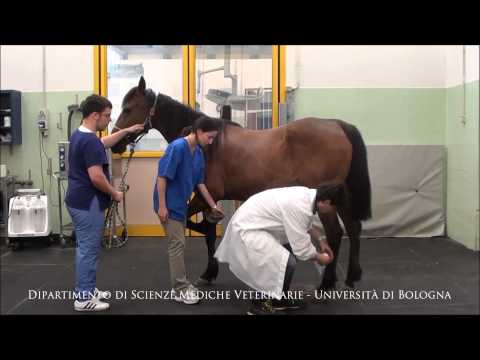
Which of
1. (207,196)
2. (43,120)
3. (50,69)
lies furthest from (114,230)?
(207,196)

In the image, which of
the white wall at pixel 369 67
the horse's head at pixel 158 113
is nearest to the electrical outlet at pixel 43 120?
the horse's head at pixel 158 113

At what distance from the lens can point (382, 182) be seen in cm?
629

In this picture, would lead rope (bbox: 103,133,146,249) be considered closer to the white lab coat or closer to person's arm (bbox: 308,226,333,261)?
the white lab coat

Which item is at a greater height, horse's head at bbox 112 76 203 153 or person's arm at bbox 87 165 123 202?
horse's head at bbox 112 76 203 153

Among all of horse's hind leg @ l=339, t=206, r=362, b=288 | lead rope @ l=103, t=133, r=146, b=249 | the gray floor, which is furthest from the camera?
lead rope @ l=103, t=133, r=146, b=249

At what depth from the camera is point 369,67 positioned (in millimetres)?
6293

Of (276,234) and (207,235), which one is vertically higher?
(276,234)

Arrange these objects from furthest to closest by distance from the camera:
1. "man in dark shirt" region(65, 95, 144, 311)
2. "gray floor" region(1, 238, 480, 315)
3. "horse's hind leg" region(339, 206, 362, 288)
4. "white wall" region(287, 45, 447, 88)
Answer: "white wall" region(287, 45, 447, 88), "horse's hind leg" region(339, 206, 362, 288), "gray floor" region(1, 238, 480, 315), "man in dark shirt" region(65, 95, 144, 311)

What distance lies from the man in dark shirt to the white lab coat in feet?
3.11

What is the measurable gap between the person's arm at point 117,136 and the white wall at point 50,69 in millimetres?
2397

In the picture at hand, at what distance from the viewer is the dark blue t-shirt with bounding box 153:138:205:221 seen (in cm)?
356

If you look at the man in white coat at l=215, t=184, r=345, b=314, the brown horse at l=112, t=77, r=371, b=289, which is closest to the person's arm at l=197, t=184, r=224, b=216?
the brown horse at l=112, t=77, r=371, b=289

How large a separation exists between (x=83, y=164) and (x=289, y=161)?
1.74 metres

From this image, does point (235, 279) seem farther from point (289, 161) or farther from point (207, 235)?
point (289, 161)
